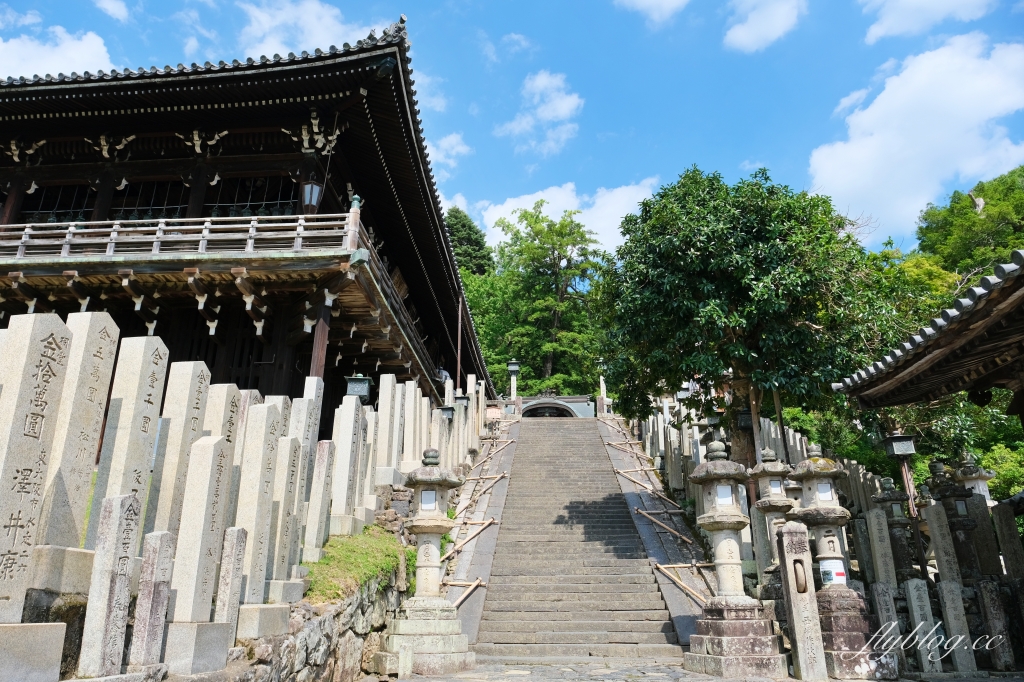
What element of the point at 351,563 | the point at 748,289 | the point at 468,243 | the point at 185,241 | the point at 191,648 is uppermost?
the point at 468,243

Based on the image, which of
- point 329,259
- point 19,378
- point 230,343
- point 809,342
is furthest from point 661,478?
point 19,378

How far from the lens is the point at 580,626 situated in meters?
8.45

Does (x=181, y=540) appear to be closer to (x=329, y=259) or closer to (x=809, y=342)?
(x=329, y=259)

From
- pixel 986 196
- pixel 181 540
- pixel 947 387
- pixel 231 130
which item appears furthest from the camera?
pixel 986 196

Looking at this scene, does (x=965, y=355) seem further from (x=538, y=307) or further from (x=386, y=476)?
(x=538, y=307)

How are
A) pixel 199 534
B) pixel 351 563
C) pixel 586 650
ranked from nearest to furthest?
pixel 199 534, pixel 351 563, pixel 586 650

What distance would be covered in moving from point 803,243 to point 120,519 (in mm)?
9677

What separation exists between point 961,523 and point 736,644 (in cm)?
300

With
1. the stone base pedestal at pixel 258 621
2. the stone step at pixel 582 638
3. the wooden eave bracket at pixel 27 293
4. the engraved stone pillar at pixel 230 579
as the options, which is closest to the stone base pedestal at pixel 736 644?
the stone step at pixel 582 638

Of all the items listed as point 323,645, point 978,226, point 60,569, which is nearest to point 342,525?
point 323,645

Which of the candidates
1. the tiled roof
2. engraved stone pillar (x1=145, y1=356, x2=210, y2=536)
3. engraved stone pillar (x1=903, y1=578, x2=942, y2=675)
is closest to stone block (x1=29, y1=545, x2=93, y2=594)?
engraved stone pillar (x1=145, y1=356, x2=210, y2=536)

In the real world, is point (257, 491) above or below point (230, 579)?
above

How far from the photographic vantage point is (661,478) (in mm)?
14773

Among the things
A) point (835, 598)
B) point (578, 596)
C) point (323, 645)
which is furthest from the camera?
point (578, 596)
